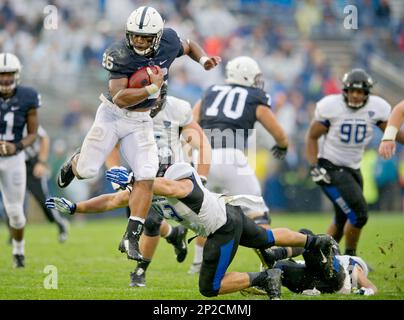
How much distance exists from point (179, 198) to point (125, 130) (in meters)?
1.10

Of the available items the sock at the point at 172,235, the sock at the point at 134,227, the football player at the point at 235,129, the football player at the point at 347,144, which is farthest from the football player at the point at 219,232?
the football player at the point at 347,144

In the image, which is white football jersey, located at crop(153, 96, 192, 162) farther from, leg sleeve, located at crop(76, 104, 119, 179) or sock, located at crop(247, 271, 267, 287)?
sock, located at crop(247, 271, 267, 287)

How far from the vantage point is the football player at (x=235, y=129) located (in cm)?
808

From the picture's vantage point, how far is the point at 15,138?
28.1 ft

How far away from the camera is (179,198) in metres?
5.89

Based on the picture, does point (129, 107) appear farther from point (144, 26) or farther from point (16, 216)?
point (16, 216)

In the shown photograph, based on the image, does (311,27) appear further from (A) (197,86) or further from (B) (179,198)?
(B) (179,198)

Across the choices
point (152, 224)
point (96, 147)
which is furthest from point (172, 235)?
point (96, 147)

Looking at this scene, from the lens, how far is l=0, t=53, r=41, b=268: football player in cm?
836

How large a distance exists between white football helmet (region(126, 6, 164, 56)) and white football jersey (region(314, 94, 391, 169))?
7.04ft

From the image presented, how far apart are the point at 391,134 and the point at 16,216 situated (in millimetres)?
3473

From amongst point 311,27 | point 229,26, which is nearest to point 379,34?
point 311,27

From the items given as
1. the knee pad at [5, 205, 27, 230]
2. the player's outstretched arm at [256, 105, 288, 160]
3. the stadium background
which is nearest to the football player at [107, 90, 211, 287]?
the player's outstretched arm at [256, 105, 288, 160]

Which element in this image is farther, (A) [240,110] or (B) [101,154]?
(A) [240,110]
